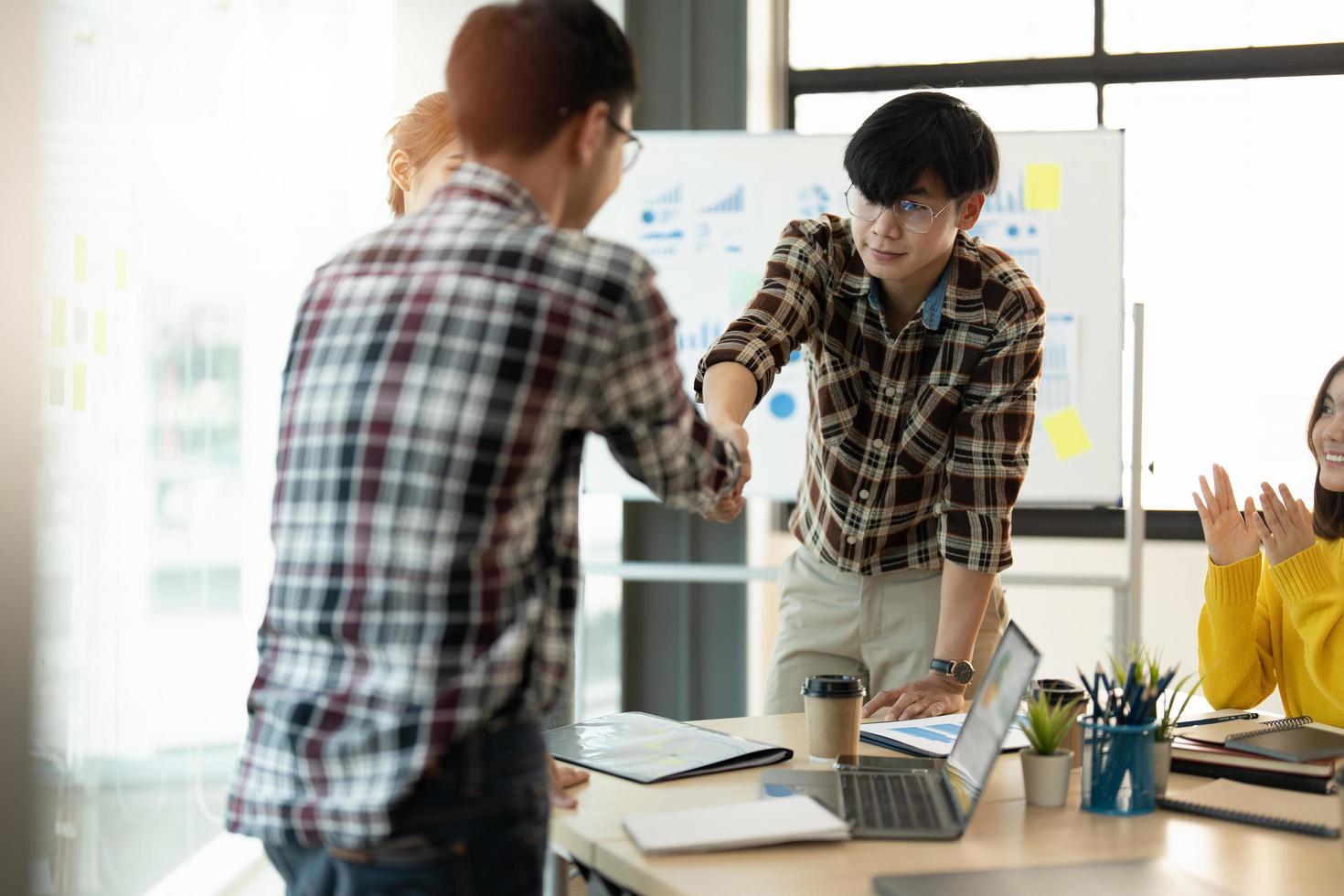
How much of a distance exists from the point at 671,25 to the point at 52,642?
265cm

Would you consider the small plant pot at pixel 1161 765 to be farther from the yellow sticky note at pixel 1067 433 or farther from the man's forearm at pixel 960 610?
the yellow sticky note at pixel 1067 433

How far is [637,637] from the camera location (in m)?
3.89

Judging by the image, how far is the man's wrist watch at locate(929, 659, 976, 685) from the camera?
1938 millimetres

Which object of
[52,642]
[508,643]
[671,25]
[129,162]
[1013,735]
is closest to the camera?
[508,643]

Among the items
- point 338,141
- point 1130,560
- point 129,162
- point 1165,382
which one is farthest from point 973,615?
point 1165,382

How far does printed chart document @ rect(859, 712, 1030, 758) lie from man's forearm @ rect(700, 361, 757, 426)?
49 centimetres

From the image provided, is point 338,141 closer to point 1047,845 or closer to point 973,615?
point 973,615

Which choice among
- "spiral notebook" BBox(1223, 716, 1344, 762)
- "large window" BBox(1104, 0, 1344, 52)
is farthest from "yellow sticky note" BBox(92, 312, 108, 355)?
"large window" BBox(1104, 0, 1344, 52)

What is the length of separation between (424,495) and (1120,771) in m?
0.89

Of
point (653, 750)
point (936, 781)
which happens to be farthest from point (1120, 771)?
point (653, 750)

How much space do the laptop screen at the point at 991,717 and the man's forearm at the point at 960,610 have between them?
0.45m

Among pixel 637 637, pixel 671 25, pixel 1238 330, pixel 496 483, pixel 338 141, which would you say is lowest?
pixel 637 637

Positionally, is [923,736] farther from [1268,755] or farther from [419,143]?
[419,143]

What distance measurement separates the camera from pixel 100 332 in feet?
6.77
